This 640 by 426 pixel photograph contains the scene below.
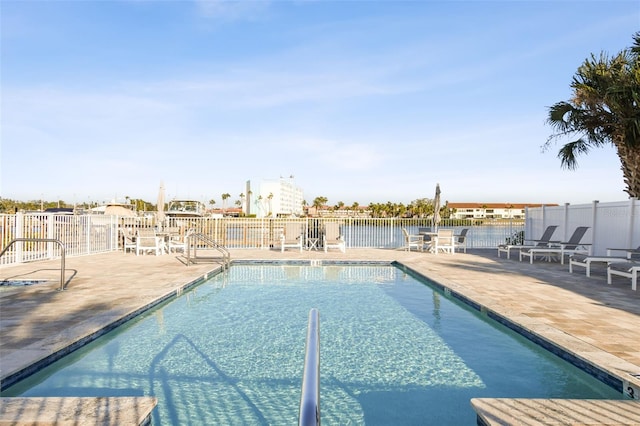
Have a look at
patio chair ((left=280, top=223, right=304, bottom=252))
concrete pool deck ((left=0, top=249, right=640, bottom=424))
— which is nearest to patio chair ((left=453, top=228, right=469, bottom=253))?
concrete pool deck ((left=0, top=249, right=640, bottom=424))

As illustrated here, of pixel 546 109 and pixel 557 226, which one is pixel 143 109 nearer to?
pixel 546 109

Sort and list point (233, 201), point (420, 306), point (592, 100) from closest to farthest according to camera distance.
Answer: point (420, 306), point (592, 100), point (233, 201)

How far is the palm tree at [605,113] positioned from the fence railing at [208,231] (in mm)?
4253

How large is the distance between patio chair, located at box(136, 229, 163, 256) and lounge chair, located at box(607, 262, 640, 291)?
11457 millimetres

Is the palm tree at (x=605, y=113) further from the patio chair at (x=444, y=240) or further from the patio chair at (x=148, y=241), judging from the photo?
the patio chair at (x=148, y=241)

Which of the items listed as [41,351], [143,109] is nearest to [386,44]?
[143,109]

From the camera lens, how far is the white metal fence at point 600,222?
32.7 feet

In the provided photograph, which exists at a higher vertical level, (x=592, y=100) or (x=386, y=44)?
(x=386, y=44)

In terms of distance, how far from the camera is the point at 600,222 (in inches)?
439

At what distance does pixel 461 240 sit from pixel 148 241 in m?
10.9

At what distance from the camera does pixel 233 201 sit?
117125 mm

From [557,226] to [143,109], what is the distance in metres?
16.5

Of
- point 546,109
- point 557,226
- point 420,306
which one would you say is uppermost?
point 546,109

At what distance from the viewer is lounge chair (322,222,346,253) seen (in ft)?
44.9
